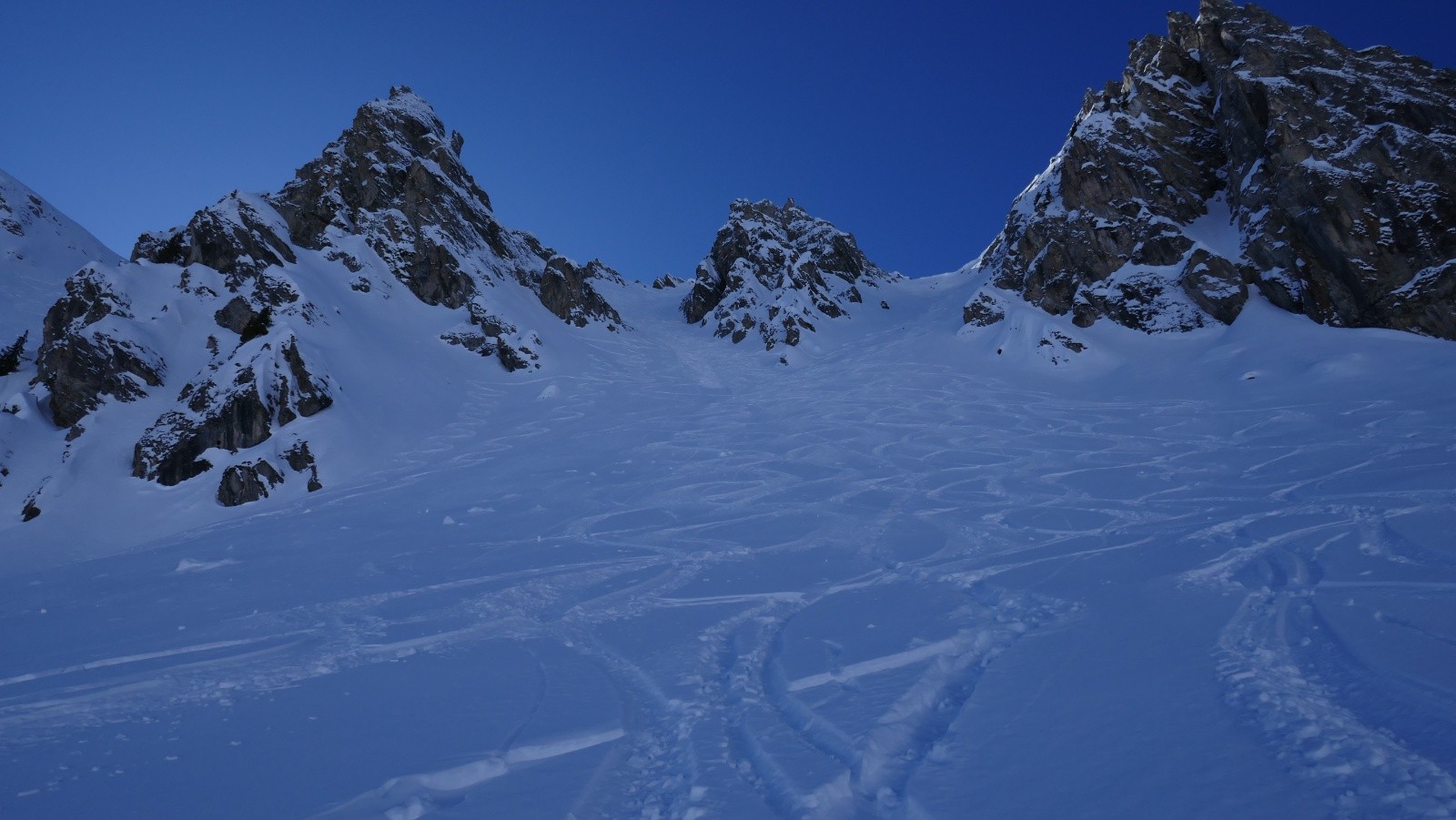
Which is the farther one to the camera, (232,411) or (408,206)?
(408,206)

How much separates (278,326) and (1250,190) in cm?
4429

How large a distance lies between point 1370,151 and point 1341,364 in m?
13.5

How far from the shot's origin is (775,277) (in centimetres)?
5472

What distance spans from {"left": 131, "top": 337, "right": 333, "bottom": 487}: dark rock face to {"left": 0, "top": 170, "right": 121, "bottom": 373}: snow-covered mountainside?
44.9 feet

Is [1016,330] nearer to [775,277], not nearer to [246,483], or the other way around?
[775,277]

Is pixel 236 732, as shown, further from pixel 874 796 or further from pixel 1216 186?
pixel 1216 186

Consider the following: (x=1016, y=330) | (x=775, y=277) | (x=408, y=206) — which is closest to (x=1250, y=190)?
(x=1016, y=330)

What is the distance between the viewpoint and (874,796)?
3.71m

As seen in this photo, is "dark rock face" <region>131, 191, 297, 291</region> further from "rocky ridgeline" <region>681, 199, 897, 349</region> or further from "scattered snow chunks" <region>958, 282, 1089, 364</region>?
"scattered snow chunks" <region>958, 282, 1089, 364</region>

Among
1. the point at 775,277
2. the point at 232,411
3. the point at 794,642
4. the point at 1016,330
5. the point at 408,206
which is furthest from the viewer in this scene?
the point at 775,277

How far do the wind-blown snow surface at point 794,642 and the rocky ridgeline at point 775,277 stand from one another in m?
29.8

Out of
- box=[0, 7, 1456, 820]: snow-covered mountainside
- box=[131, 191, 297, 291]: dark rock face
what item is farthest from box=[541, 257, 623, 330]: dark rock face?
box=[131, 191, 297, 291]: dark rock face

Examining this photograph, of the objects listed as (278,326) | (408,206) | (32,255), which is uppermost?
(408,206)

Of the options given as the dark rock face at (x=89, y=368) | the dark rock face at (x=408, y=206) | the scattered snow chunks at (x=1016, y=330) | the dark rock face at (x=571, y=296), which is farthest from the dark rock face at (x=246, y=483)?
the scattered snow chunks at (x=1016, y=330)
